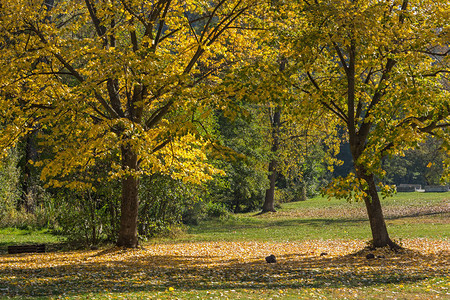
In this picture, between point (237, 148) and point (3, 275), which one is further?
point (237, 148)

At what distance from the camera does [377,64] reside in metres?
11.1

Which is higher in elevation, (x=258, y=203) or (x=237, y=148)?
(x=237, y=148)

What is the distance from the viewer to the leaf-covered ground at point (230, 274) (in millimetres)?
7527

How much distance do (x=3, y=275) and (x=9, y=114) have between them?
3930 millimetres

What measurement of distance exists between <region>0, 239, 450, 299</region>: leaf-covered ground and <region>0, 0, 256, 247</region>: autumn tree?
2080mm

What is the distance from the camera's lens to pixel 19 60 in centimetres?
1114

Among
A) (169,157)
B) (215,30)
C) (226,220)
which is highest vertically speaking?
(215,30)

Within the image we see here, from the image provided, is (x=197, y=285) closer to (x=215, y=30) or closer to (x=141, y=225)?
(x=215, y=30)

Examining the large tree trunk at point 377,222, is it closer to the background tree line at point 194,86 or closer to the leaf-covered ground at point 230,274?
the background tree line at point 194,86

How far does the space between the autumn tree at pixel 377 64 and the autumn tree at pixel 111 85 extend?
208 cm

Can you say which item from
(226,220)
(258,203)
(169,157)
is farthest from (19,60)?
(258,203)

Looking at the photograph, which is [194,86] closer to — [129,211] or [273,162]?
[129,211]

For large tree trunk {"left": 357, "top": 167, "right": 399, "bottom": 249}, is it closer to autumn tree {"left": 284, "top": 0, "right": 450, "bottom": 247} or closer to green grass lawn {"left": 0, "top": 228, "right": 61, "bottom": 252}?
autumn tree {"left": 284, "top": 0, "right": 450, "bottom": 247}

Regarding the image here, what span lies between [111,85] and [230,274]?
6.23 metres
